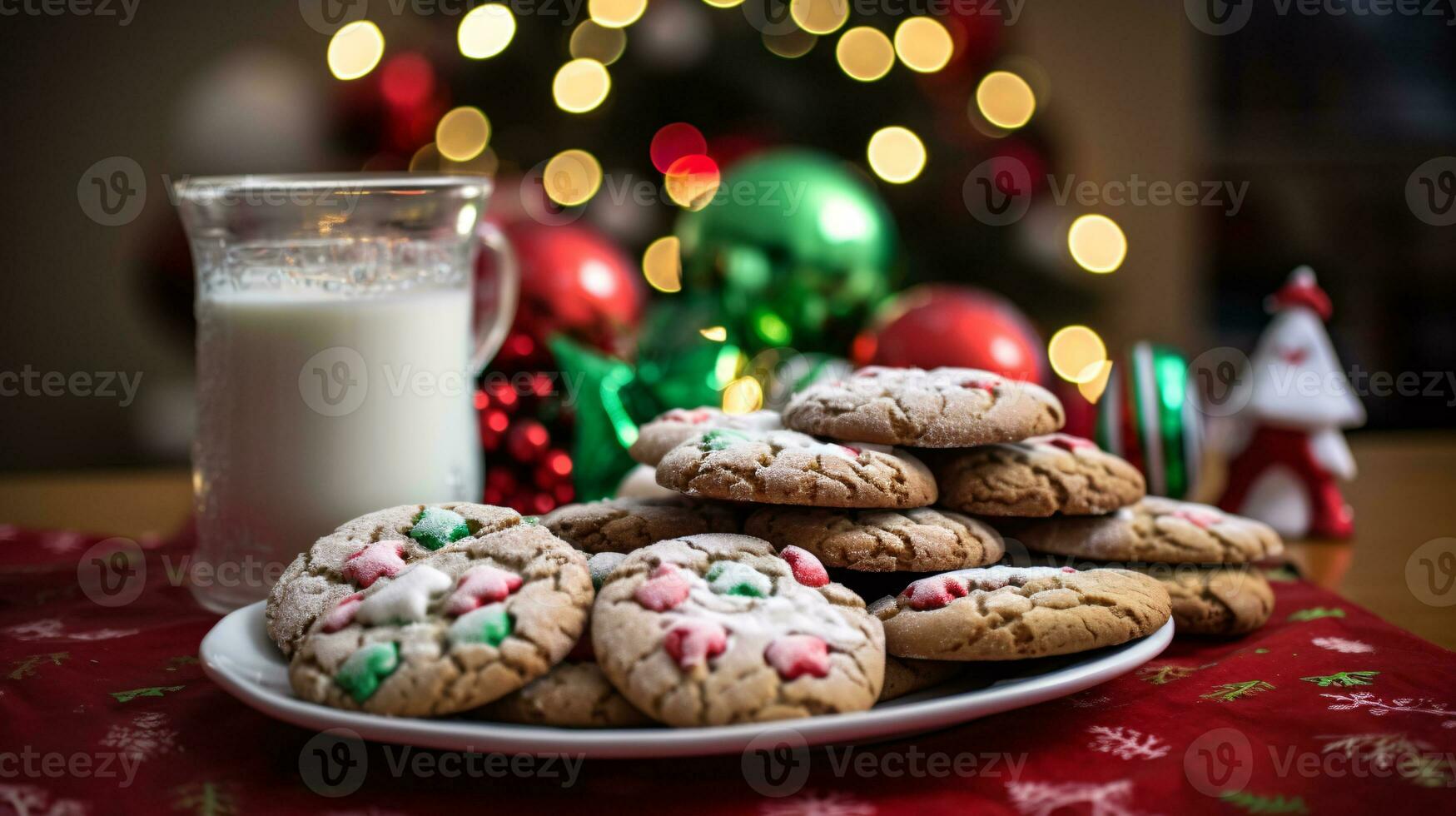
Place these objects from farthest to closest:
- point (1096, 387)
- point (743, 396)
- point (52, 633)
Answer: point (1096, 387)
point (743, 396)
point (52, 633)

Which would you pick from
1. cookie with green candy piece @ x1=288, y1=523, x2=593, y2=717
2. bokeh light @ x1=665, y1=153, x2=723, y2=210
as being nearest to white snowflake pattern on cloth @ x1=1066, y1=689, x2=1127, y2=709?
cookie with green candy piece @ x1=288, y1=523, x2=593, y2=717

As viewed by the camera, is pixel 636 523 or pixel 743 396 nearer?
pixel 636 523

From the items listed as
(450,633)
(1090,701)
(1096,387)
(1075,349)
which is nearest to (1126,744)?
(1090,701)

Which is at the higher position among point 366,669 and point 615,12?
→ point 615,12

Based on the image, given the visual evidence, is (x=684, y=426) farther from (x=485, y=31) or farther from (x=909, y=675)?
(x=485, y=31)

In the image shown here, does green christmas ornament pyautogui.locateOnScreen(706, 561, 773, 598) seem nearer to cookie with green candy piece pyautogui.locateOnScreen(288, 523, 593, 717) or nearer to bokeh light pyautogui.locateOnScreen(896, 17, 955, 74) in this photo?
cookie with green candy piece pyautogui.locateOnScreen(288, 523, 593, 717)

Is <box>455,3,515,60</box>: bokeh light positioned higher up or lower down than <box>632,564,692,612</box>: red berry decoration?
higher up

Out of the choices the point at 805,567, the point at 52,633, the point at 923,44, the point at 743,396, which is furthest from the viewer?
the point at 923,44
